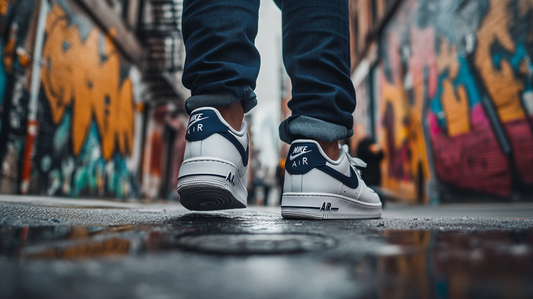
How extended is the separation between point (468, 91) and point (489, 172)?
1.27 meters

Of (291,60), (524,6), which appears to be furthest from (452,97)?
(291,60)

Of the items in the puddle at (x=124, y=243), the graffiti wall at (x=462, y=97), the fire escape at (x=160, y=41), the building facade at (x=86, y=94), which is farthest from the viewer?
the fire escape at (x=160, y=41)

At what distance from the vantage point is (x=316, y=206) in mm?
1039

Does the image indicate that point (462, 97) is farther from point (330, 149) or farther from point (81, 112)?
point (81, 112)

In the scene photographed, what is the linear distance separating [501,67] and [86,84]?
6769mm

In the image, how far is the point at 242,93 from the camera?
1.06m

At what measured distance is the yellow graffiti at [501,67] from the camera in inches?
153

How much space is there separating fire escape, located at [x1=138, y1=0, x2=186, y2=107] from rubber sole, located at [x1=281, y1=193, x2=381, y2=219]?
8.43 m

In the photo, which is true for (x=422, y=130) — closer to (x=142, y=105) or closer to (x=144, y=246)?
(x=144, y=246)

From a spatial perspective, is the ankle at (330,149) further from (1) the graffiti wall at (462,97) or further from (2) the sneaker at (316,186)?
(1) the graffiti wall at (462,97)

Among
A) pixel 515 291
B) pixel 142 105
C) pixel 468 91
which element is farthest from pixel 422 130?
pixel 142 105

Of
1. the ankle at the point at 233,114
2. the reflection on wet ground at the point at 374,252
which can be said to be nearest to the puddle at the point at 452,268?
the reflection on wet ground at the point at 374,252

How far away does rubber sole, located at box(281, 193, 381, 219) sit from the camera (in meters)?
1.03

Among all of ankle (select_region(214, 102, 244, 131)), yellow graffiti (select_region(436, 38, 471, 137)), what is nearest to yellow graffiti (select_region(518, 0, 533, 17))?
yellow graffiti (select_region(436, 38, 471, 137))
